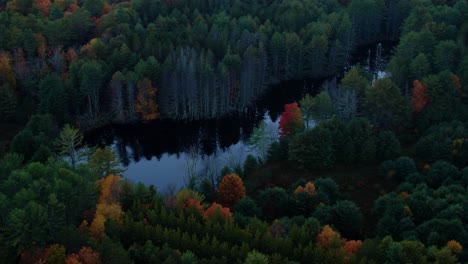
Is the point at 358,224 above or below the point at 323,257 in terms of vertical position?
below

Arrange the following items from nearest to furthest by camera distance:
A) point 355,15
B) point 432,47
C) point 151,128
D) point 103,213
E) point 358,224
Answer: point 103,213, point 358,224, point 151,128, point 432,47, point 355,15

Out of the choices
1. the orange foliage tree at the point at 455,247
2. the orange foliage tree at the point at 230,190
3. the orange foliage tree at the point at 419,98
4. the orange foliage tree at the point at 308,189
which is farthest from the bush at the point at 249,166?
the orange foliage tree at the point at 419,98

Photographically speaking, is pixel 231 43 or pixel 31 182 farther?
pixel 231 43

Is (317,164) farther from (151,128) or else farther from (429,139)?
(151,128)

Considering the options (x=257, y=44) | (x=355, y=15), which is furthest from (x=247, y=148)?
(x=355, y=15)

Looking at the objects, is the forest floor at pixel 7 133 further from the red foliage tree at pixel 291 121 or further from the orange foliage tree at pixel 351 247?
the orange foliage tree at pixel 351 247

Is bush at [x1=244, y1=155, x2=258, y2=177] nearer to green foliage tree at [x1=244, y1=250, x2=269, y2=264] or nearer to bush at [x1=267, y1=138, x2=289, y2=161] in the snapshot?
bush at [x1=267, y1=138, x2=289, y2=161]
